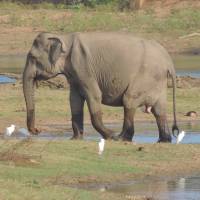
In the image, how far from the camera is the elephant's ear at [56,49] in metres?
19.6

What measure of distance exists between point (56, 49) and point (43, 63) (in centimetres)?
34

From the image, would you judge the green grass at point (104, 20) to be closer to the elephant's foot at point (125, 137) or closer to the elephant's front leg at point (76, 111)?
the elephant's front leg at point (76, 111)

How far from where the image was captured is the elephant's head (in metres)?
19.6

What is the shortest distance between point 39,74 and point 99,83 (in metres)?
1.01

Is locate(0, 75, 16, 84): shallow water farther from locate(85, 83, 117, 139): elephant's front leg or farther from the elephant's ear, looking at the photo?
locate(85, 83, 117, 139): elephant's front leg

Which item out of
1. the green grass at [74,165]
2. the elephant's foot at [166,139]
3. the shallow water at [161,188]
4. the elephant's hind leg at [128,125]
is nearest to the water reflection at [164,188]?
the shallow water at [161,188]

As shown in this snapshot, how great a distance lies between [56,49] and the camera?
19641 mm

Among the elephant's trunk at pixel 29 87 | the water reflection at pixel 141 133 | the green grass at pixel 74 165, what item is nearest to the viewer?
the green grass at pixel 74 165

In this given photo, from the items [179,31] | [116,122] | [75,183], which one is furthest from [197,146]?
[179,31]

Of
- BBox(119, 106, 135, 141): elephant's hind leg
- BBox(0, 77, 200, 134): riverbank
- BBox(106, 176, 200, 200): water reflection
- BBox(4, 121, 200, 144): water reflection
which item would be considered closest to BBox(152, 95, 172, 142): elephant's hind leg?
BBox(4, 121, 200, 144): water reflection

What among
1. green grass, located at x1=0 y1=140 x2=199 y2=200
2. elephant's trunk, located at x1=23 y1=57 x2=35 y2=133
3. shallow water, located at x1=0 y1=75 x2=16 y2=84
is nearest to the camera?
green grass, located at x1=0 y1=140 x2=199 y2=200

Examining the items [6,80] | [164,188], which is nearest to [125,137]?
[164,188]

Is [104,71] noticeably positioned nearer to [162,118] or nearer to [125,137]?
[125,137]

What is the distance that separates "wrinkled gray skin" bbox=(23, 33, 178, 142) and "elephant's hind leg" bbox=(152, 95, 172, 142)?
1 centimetres
